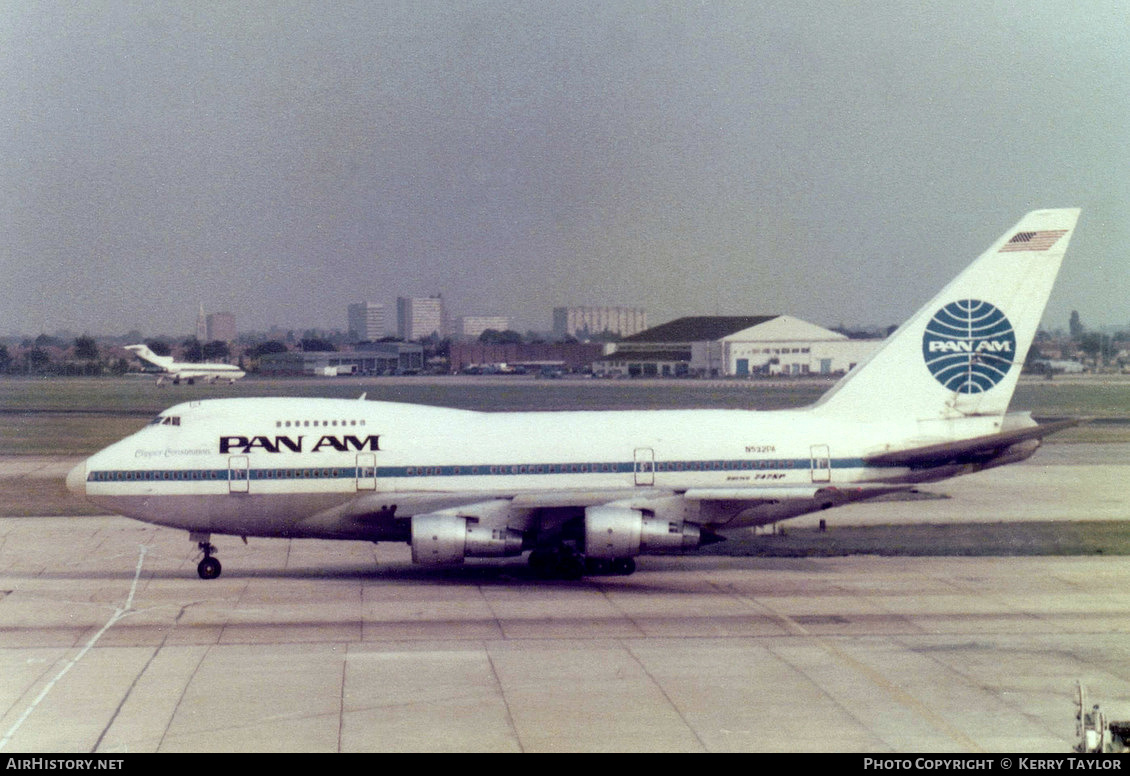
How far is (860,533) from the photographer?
35156mm

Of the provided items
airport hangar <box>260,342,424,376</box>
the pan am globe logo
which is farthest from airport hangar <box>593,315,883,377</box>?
the pan am globe logo

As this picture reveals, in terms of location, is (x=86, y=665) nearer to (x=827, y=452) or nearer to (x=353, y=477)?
(x=353, y=477)

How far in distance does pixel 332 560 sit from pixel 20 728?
15.8m

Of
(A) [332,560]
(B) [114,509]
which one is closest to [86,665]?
(B) [114,509]

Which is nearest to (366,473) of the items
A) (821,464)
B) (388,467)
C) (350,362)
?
(388,467)

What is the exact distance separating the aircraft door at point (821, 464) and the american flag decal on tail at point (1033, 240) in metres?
6.77

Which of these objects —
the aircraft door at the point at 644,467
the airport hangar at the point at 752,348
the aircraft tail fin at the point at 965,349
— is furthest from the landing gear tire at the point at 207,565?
the airport hangar at the point at 752,348

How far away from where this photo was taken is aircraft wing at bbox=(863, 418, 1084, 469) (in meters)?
28.1

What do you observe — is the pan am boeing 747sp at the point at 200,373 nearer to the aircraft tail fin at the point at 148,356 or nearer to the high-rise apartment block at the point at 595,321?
the aircraft tail fin at the point at 148,356

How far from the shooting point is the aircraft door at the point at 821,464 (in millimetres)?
28859

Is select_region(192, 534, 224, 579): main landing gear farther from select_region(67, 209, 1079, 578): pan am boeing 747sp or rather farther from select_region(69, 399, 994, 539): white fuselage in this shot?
select_region(69, 399, 994, 539): white fuselage

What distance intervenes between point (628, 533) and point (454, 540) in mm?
3856

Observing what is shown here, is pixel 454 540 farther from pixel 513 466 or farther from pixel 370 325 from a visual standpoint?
pixel 370 325

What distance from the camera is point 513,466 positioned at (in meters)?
28.4
